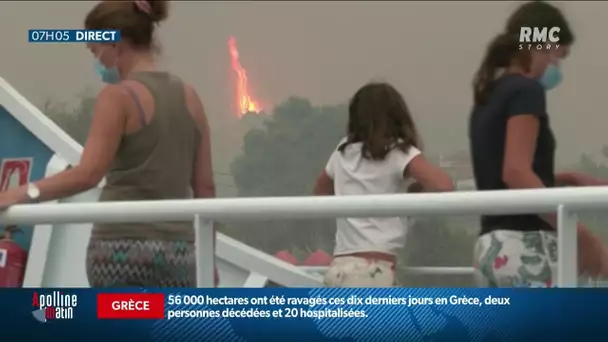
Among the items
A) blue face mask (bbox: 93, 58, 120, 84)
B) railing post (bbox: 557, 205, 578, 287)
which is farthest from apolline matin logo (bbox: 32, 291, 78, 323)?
railing post (bbox: 557, 205, 578, 287)

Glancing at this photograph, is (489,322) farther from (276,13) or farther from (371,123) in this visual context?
(276,13)

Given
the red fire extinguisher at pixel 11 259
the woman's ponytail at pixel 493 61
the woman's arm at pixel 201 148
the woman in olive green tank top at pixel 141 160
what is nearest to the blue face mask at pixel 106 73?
the woman in olive green tank top at pixel 141 160

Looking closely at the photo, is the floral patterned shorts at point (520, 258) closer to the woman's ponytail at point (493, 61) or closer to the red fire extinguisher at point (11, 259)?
the woman's ponytail at point (493, 61)

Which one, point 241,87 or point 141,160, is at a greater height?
point 241,87

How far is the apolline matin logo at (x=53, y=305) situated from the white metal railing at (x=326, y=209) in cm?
14

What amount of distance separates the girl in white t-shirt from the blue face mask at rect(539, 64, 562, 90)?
230 mm

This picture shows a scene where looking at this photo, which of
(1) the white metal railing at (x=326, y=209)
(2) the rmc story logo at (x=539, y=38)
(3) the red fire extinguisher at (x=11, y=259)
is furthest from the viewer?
(3) the red fire extinguisher at (x=11, y=259)

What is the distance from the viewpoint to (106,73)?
1593 millimetres

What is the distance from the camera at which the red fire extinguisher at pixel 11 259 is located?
1685mm

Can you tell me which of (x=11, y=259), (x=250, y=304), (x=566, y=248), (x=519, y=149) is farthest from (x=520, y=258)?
(x=11, y=259)

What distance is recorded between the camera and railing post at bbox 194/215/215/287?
4.96 ft

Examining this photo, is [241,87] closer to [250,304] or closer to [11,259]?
[250,304]

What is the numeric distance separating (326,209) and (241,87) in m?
0.29

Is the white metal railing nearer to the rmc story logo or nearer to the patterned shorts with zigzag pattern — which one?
the patterned shorts with zigzag pattern
